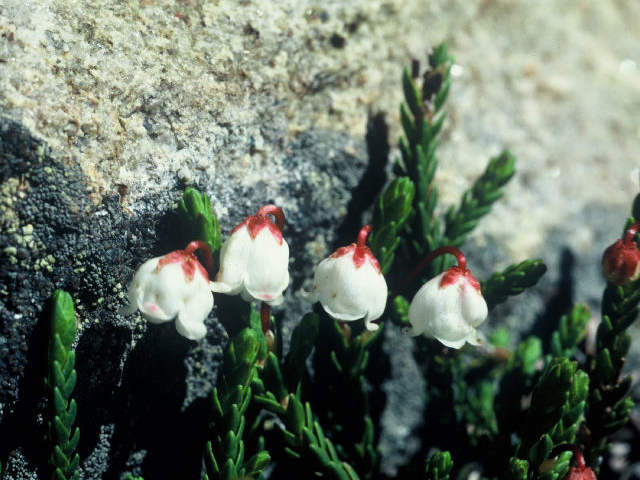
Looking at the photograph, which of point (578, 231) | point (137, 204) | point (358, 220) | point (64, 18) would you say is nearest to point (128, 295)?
point (137, 204)

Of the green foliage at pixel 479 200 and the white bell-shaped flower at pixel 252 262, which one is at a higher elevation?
the green foliage at pixel 479 200

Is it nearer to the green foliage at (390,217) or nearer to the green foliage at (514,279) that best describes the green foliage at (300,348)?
the green foliage at (390,217)

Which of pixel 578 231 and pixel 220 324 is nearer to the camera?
pixel 220 324

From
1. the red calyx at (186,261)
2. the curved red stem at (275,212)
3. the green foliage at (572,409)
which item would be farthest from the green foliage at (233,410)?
the green foliage at (572,409)

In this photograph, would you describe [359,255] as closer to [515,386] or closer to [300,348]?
[300,348]

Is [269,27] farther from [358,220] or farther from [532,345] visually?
[532,345]
